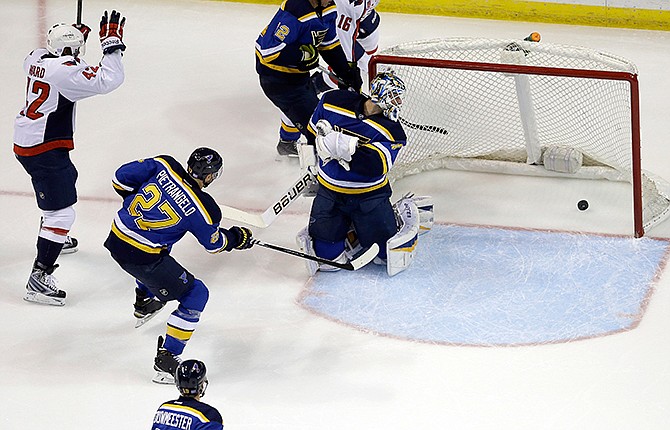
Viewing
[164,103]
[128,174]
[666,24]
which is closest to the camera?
[128,174]

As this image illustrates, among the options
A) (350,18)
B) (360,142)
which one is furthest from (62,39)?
(350,18)

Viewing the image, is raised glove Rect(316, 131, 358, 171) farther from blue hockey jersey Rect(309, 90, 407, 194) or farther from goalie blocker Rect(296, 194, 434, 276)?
goalie blocker Rect(296, 194, 434, 276)

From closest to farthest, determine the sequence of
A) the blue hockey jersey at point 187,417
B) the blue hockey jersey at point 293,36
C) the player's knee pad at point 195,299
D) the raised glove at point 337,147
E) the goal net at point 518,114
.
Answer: the blue hockey jersey at point 187,417 → the player's knee pad at point 195,299 → the raised glove at point 337,147 → the goal net at point 518,114 → the blue hockey jersey at point 293,36

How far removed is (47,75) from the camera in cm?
475

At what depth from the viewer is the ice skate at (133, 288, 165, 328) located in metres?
4.82

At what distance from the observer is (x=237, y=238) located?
454 centimetres

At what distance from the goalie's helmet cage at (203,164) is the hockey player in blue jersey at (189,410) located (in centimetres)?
101

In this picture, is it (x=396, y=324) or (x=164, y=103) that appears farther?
(x=164, y=103)

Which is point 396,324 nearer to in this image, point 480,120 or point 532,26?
point 480,120

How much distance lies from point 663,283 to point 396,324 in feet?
3.67

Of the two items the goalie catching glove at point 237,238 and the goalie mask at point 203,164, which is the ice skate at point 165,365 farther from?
the goalie mask at point 203,164

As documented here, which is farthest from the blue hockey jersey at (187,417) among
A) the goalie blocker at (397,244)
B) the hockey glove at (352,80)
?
the hockey glove at (352,80)

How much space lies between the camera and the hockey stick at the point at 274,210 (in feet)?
17.4

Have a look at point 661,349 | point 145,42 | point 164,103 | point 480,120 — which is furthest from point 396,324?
point 145,42
